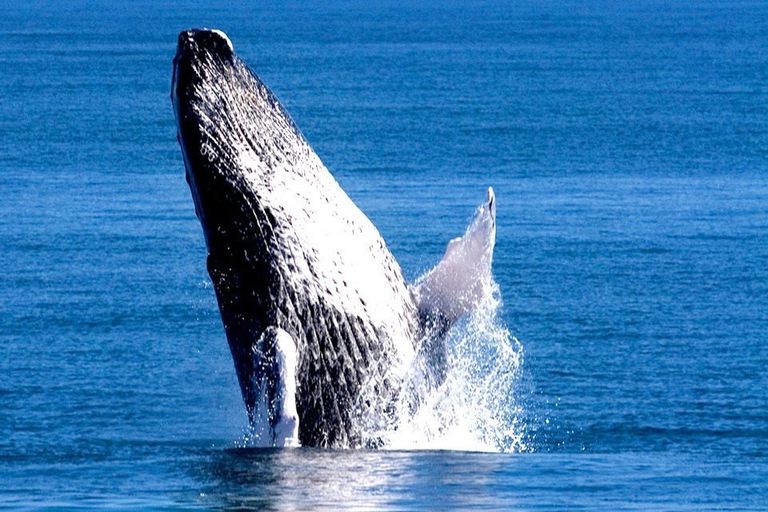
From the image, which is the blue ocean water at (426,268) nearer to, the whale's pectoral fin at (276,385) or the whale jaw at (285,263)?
the whale's pectoral fin at (276,385)

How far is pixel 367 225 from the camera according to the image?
1197cm

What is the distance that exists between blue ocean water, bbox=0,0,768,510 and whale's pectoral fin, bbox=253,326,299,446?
194mm

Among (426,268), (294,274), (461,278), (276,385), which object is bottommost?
(276,385)

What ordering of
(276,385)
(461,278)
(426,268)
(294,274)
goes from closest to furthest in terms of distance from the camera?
(276,385), (294,274), (461,278), (426,268)

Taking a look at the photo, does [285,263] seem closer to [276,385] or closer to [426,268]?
[276,385]

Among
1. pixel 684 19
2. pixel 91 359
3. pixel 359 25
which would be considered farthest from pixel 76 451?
pixel 684 19

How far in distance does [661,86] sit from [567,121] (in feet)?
63.0

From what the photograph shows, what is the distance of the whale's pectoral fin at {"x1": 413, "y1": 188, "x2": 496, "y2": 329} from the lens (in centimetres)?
1192

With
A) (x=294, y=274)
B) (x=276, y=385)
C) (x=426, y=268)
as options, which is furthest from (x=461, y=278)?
(x=426, y=268)

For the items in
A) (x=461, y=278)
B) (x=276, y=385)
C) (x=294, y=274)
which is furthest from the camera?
(x=461, y=278)

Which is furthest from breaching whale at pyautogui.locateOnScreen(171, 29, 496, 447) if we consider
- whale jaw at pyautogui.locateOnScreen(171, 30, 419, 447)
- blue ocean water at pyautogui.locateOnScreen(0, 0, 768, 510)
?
blue ocean water at pyautogui.locateOnScreen(0, 0, 768, 510)

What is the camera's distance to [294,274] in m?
11.3

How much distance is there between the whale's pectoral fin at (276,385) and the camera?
10672 mm

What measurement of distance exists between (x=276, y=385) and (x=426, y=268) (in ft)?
53.4
